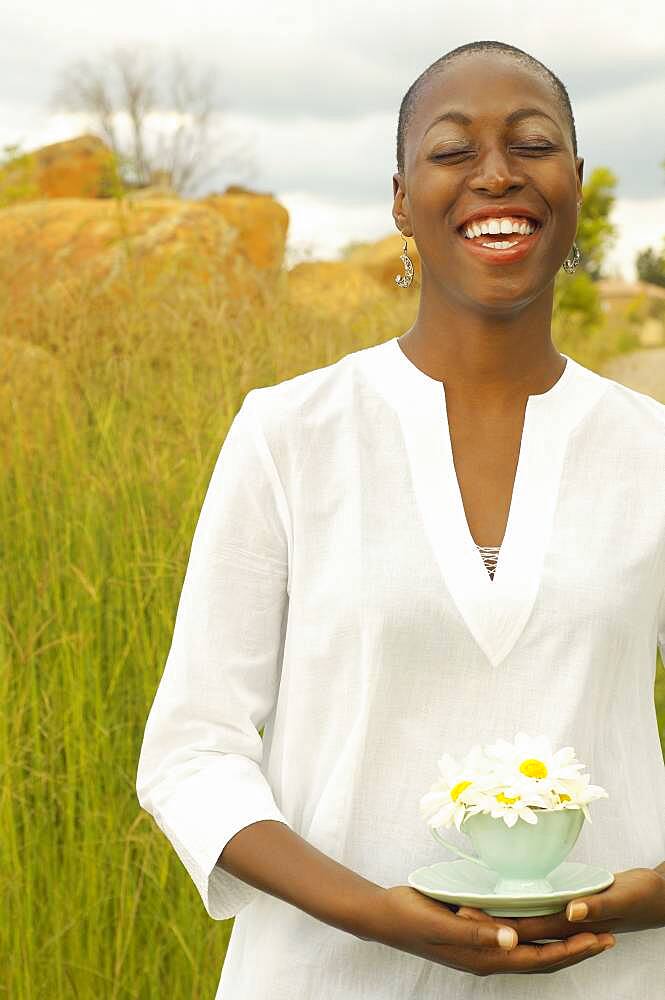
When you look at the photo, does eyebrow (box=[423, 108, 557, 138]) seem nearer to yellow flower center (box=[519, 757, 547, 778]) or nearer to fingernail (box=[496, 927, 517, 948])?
yellow flower center (box=[519, 757, 547, 778])

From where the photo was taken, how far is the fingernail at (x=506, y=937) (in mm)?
1278

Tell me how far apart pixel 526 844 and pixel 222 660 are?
15.7 inches

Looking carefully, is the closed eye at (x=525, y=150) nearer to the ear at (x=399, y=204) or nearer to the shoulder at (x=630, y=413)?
the ear at (x=399, y=204)

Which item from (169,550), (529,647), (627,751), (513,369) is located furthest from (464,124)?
(169,550)

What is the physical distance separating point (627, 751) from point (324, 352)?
267 centimetres

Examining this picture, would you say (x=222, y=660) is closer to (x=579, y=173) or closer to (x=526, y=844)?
(x=526, y=844)

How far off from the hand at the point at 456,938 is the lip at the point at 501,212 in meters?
0.75

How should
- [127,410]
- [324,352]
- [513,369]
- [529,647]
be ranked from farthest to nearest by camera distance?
[324,352], [127,410], [513,369], [529,647]

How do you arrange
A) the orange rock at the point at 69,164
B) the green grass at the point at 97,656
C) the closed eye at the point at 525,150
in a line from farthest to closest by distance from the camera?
the orange rock at the point at 69,164 → the green grass at the point at 97,656 → the closed eye at the point at 525,150

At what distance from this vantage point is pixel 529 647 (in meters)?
1.48

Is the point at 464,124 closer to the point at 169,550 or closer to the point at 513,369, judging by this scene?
the point at 513,369

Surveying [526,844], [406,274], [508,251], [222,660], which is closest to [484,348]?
[508,251]

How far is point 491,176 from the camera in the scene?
1538 millimetres

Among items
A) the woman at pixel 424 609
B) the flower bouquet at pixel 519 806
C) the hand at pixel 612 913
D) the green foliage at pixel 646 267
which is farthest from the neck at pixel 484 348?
the green foliage at pixel 646 267
